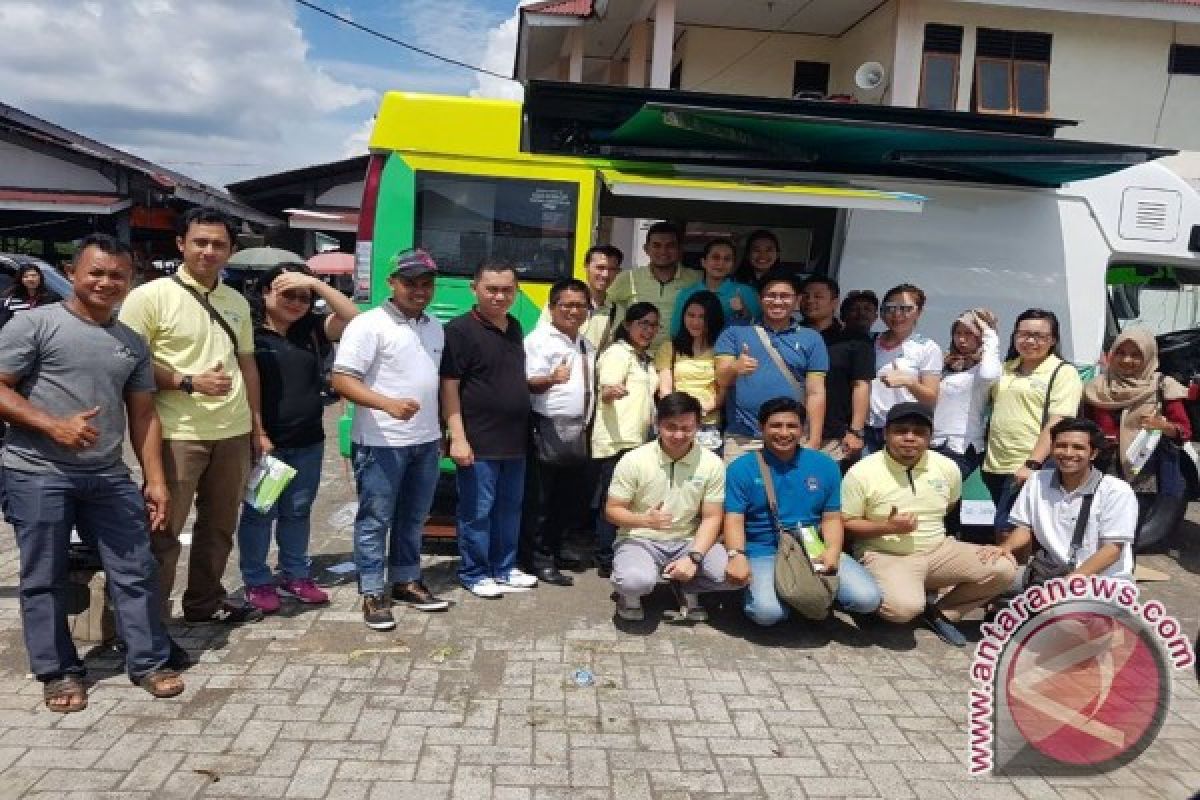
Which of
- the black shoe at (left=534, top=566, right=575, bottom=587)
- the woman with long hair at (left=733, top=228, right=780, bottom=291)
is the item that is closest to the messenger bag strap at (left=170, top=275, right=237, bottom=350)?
the black shoe at (left=534, top=566, right=575, bottom=587)

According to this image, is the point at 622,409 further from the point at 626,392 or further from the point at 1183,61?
the point at 1183,61

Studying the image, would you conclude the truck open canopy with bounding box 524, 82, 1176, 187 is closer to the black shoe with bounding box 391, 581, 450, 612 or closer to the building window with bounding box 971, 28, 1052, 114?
the black shoe with bounding box 391, 581, 450, 612

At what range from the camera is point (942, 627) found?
4266 mm

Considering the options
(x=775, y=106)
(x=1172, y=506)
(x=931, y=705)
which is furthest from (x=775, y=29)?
(x=931, y=705)

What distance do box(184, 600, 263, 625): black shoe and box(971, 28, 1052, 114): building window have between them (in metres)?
11.9

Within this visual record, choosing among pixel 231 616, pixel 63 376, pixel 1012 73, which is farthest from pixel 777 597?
pixel 1012 73

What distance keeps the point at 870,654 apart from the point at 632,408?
1707mm

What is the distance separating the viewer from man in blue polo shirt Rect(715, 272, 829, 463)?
4.51m

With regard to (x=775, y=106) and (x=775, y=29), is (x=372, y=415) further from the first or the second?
(x=775, y=29)

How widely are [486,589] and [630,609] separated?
0.77 m

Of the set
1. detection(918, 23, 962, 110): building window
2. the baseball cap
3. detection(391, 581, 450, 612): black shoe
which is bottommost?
detection(391, 581, 450, 612): black shoe

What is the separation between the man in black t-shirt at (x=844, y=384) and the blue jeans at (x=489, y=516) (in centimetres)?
172

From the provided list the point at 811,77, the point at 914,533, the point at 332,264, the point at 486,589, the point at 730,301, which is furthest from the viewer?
the point at 332,264

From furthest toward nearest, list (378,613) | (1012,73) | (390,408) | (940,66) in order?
(1012,73) < (940,66) < (378,613) < (390,408)
